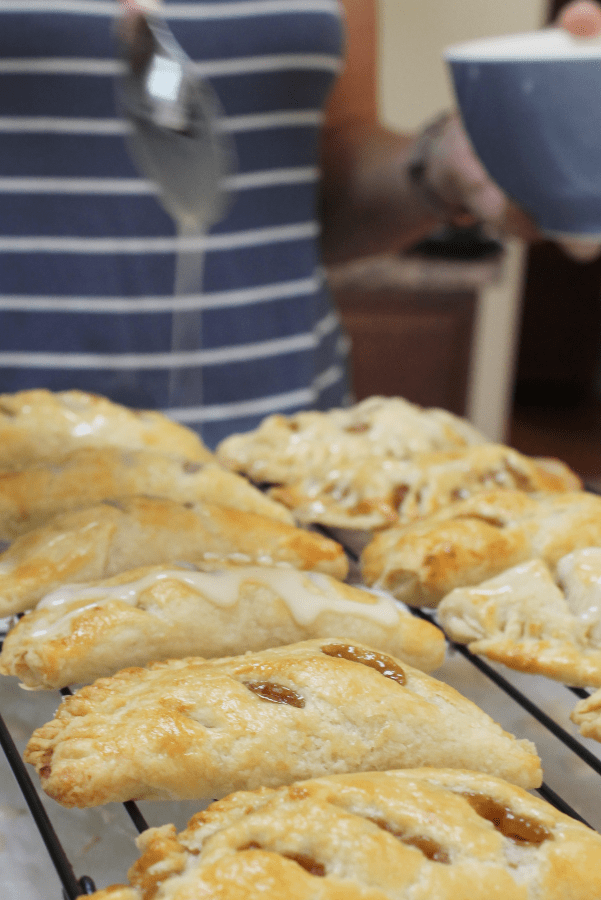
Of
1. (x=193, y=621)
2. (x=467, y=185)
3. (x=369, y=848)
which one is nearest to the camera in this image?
(x=369, y=848)

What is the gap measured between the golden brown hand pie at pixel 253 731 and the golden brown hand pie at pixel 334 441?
2.02 ft

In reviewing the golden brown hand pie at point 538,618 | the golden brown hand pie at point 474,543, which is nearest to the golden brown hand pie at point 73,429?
the golden brown hand pie at point 474,543

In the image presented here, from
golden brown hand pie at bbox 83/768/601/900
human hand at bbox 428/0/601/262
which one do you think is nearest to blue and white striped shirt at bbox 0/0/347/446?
human hand at bbox 428/0/601/262

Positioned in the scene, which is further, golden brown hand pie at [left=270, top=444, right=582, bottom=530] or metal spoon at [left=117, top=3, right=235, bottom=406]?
golden brown hand pie at [left=270, top=444, right=582, bottom=530]

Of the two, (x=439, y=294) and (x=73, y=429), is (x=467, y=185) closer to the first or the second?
(x=73, y=429)

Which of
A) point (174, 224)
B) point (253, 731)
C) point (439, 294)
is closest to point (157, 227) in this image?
point (174, 224)

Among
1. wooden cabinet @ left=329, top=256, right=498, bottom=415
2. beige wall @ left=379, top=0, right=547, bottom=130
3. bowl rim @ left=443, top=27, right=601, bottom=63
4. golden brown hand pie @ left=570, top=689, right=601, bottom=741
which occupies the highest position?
beige wall @ left=379, top=0, right=547, bottom=130

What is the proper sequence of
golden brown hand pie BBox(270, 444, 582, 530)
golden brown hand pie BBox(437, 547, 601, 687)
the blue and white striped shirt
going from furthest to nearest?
the blue and white striped shirt < golden brown hand pie BBox(270, 444, 582, 530) < golden brown hand pie BBox(437, 547, 601, 687)

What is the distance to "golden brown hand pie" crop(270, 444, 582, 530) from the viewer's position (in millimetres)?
1367

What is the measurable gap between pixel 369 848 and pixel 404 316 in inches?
146

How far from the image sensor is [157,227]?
185cm

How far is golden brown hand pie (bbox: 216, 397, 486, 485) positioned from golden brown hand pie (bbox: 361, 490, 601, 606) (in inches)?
9.9

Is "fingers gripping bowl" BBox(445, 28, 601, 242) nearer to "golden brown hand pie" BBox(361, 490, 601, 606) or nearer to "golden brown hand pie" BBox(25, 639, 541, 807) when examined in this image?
"golden brown hand pie" BBox(361, 490, 601, 606)

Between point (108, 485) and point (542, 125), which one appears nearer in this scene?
point (542, 125)
